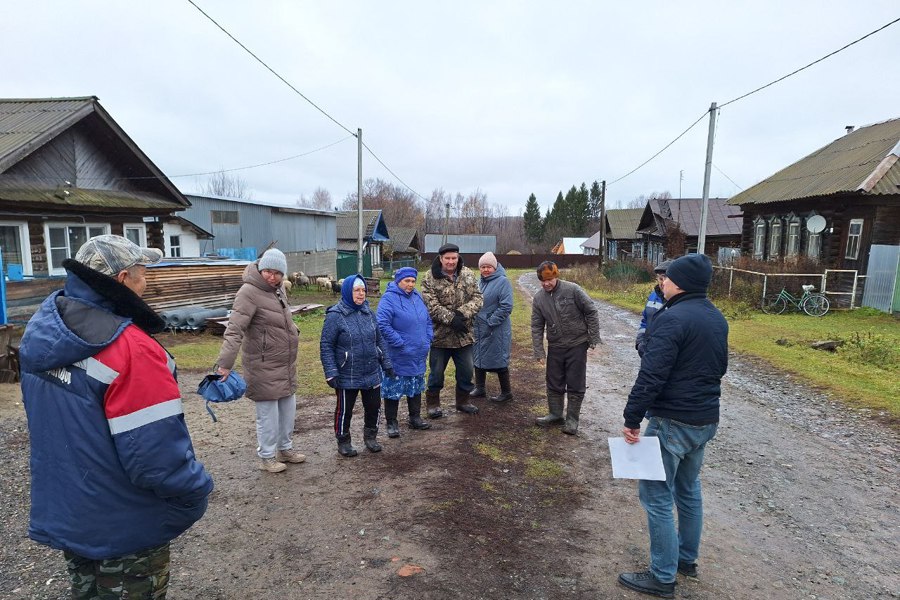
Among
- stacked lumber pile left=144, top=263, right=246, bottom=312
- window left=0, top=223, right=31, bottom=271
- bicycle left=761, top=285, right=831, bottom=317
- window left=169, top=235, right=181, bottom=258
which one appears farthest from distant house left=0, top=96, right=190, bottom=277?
bicycle left=761, top=285, right=831, bottom=317

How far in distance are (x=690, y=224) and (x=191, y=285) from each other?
27.6m

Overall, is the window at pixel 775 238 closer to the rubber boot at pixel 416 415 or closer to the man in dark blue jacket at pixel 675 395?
the rubber boot at pixel 416 415

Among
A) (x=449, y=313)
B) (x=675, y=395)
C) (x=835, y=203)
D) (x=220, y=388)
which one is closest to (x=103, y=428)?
(x=220, y=388)

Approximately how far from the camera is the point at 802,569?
320 cm

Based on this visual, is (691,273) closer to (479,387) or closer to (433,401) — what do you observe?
(433,401)

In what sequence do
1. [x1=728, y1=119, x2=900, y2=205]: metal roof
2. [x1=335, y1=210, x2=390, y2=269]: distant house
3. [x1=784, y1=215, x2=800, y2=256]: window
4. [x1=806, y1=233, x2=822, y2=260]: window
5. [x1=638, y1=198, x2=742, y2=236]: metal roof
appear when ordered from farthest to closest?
[x1=335, y1=210, x2=390, y2=269]: distant house, [x1=638, y1=198, x2=742, y2=236]: metal roof, [x1=784, y1=215, x2=800, y2=256]: window, [x1=806, y1=233, x2=822, y2=260]: window, [x1=728, y1=119, x2=900, y2=205]: metal roof

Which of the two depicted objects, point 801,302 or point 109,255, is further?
point 801,302

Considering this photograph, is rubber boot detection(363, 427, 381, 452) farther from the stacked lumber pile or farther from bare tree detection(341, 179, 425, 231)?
bare tree detection(341, 179, 425, 231)

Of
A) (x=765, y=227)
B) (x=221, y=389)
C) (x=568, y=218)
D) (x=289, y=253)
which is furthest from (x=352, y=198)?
(x=221, y=389)

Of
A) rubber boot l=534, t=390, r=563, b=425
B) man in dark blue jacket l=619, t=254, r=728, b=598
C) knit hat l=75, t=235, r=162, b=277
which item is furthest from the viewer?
rubber boot l=534, t=390, r=563, b=425

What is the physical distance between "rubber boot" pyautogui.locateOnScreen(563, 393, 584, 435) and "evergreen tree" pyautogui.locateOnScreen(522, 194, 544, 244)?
75.4 meters

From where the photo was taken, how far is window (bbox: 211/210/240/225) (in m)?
20.2

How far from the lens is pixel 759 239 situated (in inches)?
851

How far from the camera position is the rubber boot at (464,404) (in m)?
5.96
